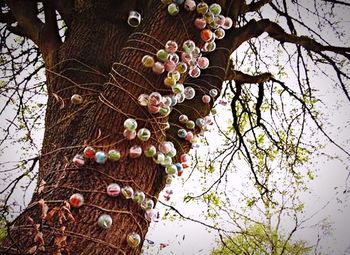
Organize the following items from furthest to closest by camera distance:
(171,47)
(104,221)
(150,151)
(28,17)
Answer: (28,17) → (171,47) → (150,151) → (104,221)

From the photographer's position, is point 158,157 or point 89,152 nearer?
point 89,152

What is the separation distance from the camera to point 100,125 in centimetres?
163

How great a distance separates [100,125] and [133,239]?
545 mm

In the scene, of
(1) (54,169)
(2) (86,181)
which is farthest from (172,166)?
Answer: (1) (54,169)

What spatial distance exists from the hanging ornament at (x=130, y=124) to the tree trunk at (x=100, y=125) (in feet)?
0.24

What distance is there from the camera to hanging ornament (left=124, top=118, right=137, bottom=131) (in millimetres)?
1553

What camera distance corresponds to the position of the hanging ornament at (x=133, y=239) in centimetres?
149

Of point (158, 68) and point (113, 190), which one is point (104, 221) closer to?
point (113, 190)

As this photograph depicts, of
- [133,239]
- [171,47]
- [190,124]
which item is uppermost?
[171,47]

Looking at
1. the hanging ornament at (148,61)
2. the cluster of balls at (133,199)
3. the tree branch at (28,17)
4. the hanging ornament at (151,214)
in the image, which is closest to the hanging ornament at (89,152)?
the cluster of balls at (133,199)

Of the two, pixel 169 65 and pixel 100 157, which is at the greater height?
pixel 169 65

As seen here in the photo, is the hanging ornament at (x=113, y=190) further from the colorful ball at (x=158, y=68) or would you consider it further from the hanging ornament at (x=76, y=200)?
the colorful ball at (x=158, y=68)

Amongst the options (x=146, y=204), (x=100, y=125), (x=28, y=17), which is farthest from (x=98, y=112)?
(x=28, y=17)

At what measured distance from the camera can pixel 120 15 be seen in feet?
7.49
